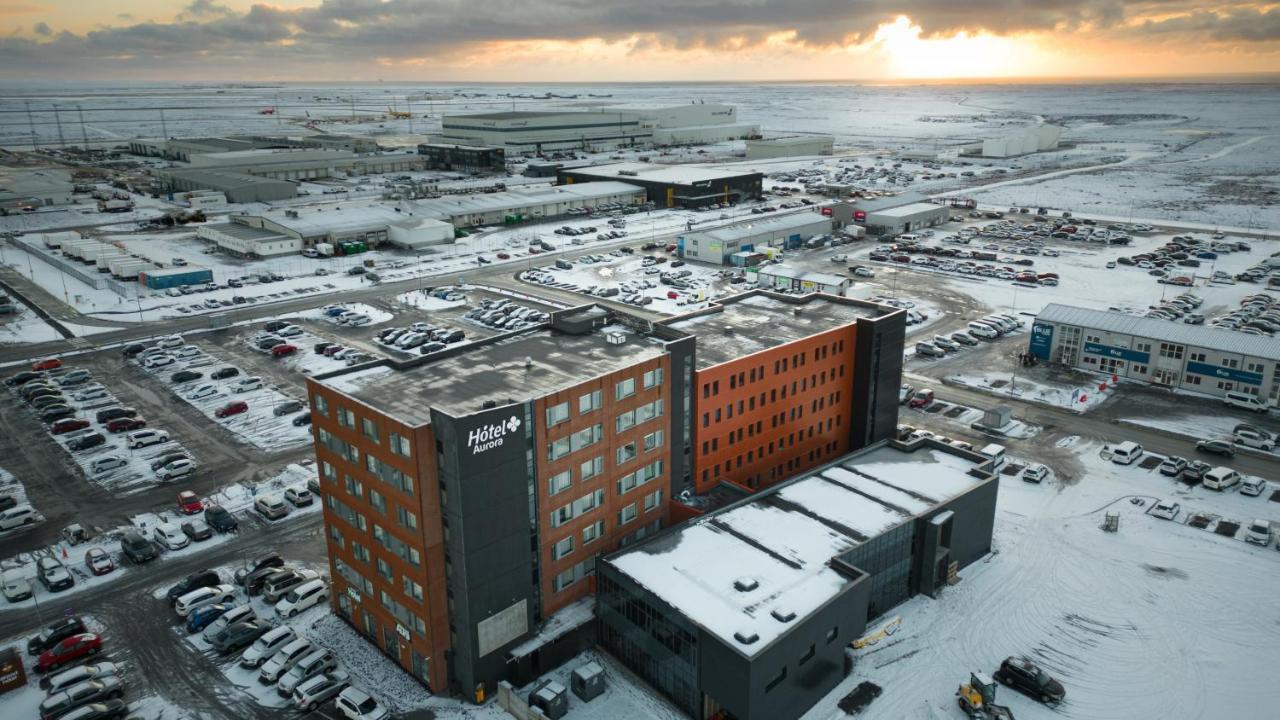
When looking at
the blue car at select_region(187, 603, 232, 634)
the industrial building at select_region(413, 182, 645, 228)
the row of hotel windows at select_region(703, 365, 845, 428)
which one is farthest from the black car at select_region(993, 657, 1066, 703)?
the industrial building at select_region(413, 182, 645, 228)

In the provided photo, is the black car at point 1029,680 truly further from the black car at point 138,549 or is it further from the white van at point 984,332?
the white van at point 984,332

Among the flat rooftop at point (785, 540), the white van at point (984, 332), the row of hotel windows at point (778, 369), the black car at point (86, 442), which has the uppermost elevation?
the row of hotel windows at point (778, 369)

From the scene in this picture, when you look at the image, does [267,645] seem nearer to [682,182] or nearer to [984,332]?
[984,332]

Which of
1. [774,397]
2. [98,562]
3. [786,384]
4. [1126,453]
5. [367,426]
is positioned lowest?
[98,562]

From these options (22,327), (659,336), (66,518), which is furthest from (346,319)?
(659,336)

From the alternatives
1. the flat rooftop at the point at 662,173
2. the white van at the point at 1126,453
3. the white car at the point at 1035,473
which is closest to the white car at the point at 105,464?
the white car at the point at 1035,473

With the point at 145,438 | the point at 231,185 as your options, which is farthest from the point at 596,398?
the point at 231,185

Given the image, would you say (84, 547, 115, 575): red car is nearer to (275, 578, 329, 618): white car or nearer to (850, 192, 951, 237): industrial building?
(275, 578, 329, 618): white car
